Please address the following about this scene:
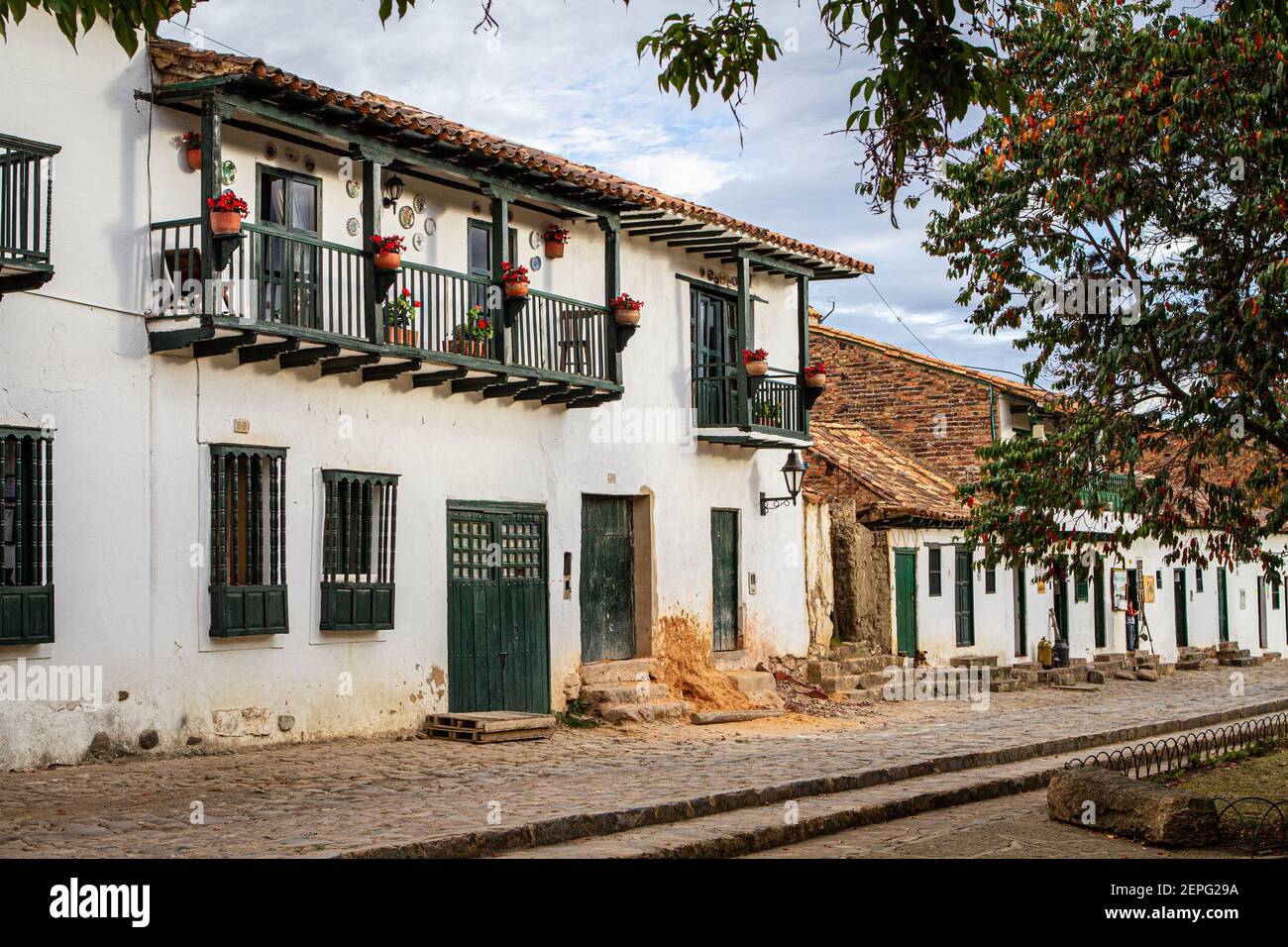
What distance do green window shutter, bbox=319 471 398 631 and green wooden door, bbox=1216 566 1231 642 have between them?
2676cm

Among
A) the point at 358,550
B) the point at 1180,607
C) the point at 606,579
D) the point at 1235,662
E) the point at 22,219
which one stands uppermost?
the point at 22,219

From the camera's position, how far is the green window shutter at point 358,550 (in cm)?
1462

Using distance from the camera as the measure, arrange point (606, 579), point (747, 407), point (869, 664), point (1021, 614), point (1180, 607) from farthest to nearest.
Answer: point (1180, 607) < point (1021, 614) < point (869, 664) < point (747, 407) < point (606, 579)

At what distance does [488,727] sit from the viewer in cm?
1478

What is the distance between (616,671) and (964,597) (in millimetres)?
10474

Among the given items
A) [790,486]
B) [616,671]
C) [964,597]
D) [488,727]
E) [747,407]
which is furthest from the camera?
[964,597]

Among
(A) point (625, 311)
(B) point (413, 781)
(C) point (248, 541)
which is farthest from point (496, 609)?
(B) point (413, 781)

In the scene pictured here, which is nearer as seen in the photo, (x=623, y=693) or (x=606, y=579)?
(x=623, y=693)

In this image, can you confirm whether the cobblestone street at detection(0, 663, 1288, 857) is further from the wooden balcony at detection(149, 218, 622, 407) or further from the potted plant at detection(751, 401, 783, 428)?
the potted plant at detection(751, 401, 783, 428)

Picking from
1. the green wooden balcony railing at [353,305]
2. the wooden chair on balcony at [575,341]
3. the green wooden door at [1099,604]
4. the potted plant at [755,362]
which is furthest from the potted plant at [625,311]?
the green wooden door at [1099,604]

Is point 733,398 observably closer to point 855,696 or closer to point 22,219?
point 855,696

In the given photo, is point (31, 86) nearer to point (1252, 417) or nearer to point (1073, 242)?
point (1073, 242)
